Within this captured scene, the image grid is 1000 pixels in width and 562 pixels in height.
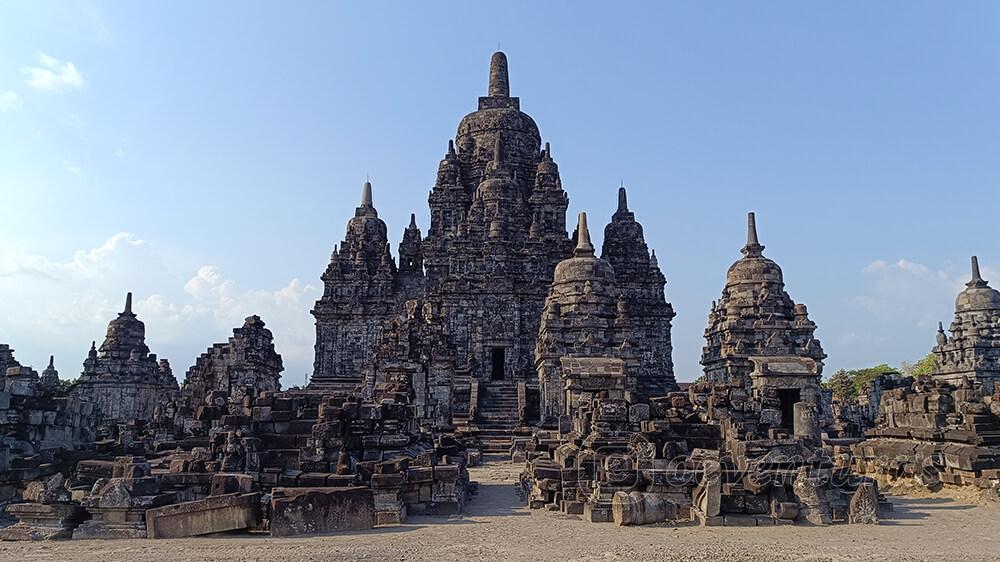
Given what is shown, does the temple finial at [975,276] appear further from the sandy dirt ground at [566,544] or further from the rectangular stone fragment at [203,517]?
the rectangular stone fragment at [203,517]

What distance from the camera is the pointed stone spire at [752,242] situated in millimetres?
32469

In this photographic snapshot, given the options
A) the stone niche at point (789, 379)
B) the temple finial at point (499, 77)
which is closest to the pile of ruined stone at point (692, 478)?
the stone niche at point (789, 379)

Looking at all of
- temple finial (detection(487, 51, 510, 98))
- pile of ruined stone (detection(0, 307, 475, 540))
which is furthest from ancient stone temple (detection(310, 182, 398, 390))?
pile of ruined stone (detection(0, 307, 475, 540))

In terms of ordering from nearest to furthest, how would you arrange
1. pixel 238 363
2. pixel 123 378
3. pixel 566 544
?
pixel 566 544, pixel 238 363, pixel 123 378

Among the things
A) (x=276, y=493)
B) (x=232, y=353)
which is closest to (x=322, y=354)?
(x=232, y=353)

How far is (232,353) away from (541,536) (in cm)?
2090

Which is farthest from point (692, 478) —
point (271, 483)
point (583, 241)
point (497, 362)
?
point (497, 362)

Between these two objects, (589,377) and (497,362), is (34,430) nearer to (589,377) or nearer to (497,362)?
(589,377)

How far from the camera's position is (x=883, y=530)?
35.3 ft

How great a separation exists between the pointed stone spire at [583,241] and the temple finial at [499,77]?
59.1ft

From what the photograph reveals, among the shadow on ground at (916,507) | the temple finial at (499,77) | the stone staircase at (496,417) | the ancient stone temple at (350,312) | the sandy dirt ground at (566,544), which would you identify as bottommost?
the shadow on ground at (916,507)

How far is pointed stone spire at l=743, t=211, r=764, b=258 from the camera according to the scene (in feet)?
107

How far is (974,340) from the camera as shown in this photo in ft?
115

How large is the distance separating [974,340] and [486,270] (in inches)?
874
